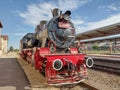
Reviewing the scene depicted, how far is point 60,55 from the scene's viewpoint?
7.55 metres

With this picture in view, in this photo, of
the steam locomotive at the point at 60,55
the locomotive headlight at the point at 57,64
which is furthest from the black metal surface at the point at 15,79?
the locomotive headlight at the point at 57,64

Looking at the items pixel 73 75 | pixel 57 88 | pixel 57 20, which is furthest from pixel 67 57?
→ pixel 57 20

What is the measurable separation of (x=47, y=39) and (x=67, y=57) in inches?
60.2

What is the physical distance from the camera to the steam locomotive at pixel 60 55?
287 inches

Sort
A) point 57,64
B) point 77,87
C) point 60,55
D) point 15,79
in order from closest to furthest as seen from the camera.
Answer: point 57,64 < point 77,87 < point 60,55 < point 15,79

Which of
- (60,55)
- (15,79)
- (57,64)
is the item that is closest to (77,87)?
(57,64)

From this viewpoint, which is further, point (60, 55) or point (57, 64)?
point (60, 55)

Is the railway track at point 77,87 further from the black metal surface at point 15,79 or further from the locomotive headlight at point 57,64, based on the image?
the black metal surface at point 15,79

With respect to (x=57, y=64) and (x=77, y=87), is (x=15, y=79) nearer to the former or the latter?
(x=57, y=64)

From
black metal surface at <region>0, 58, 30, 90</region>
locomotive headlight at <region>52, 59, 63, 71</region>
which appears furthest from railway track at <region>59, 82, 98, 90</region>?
black metal surface at <region>0, 58, 30, 90</region>

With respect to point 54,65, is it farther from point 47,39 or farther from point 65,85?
point 47,39

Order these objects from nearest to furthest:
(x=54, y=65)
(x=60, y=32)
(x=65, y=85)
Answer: (x=54, y=65), (x=65, y=85), (x=60, y=32)

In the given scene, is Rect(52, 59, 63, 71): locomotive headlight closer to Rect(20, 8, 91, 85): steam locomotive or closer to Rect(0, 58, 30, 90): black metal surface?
Rect(20, 8, 91, 85): steam locomotive

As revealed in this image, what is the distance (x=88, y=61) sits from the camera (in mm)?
8000
